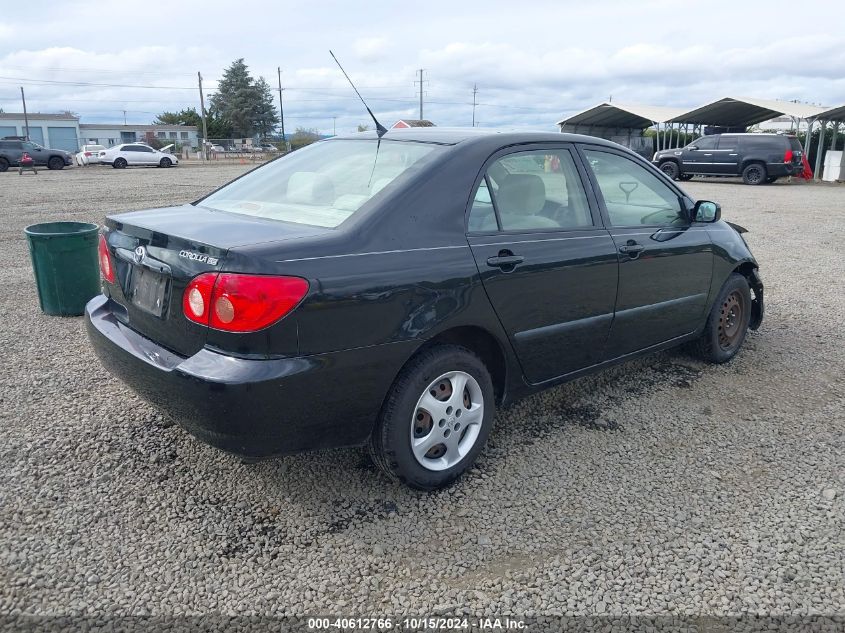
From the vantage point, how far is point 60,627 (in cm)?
233

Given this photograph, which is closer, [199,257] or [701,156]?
[199,257]

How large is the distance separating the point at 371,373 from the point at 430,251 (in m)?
0.59

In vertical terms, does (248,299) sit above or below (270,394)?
above

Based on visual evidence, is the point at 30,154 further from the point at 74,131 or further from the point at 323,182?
the point at 74,131

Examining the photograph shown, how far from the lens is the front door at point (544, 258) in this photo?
10.6 ft

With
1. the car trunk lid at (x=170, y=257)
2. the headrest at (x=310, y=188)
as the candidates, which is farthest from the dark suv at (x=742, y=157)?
the car trunk lid at (x=170, y=257)

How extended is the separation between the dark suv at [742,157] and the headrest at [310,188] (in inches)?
945

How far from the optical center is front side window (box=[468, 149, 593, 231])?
3.30 metres

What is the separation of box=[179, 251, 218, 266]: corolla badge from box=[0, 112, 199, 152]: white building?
6975cm

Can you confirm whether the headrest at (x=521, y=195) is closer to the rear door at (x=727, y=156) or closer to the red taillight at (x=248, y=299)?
the red taillight at (x=248, y=299)

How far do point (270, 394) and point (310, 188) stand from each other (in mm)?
1276

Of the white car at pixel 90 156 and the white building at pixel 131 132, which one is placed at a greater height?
the white building at pixel 131 132

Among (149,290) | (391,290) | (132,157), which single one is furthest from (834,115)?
(132,157)

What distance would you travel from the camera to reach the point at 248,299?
253 cm
